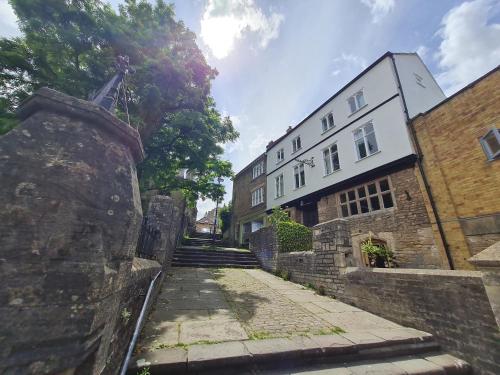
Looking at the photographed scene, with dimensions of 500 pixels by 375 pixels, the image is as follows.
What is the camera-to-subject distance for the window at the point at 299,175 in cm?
1569

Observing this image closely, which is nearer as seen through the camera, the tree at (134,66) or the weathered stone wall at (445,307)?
the weathered stone wall at (445,307)

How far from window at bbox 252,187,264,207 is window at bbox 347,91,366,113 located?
10.6 m

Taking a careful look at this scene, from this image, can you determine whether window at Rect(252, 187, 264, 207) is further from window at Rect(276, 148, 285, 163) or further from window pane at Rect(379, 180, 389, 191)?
window pane at Rect(379, 180, 389, 191)

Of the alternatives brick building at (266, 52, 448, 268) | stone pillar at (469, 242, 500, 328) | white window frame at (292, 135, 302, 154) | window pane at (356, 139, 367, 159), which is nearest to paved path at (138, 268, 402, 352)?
stone pillar at (469, 242, 500, 328)

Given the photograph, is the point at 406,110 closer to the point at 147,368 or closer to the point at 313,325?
the point at 313,325

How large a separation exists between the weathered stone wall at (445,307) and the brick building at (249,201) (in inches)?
569

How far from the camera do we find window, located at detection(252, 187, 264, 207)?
20625 mm

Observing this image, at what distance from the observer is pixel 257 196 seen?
21.4 meters

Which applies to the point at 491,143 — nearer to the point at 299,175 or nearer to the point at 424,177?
the point at 424,177

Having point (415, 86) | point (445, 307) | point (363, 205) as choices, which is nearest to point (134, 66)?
point (445, 307)

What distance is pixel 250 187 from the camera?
22875mm

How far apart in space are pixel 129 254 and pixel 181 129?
922 cm

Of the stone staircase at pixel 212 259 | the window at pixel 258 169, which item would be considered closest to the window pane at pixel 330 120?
the window at pixel 258 169

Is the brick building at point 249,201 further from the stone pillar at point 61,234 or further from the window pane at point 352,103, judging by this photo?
the stone pillar at point 61,234
